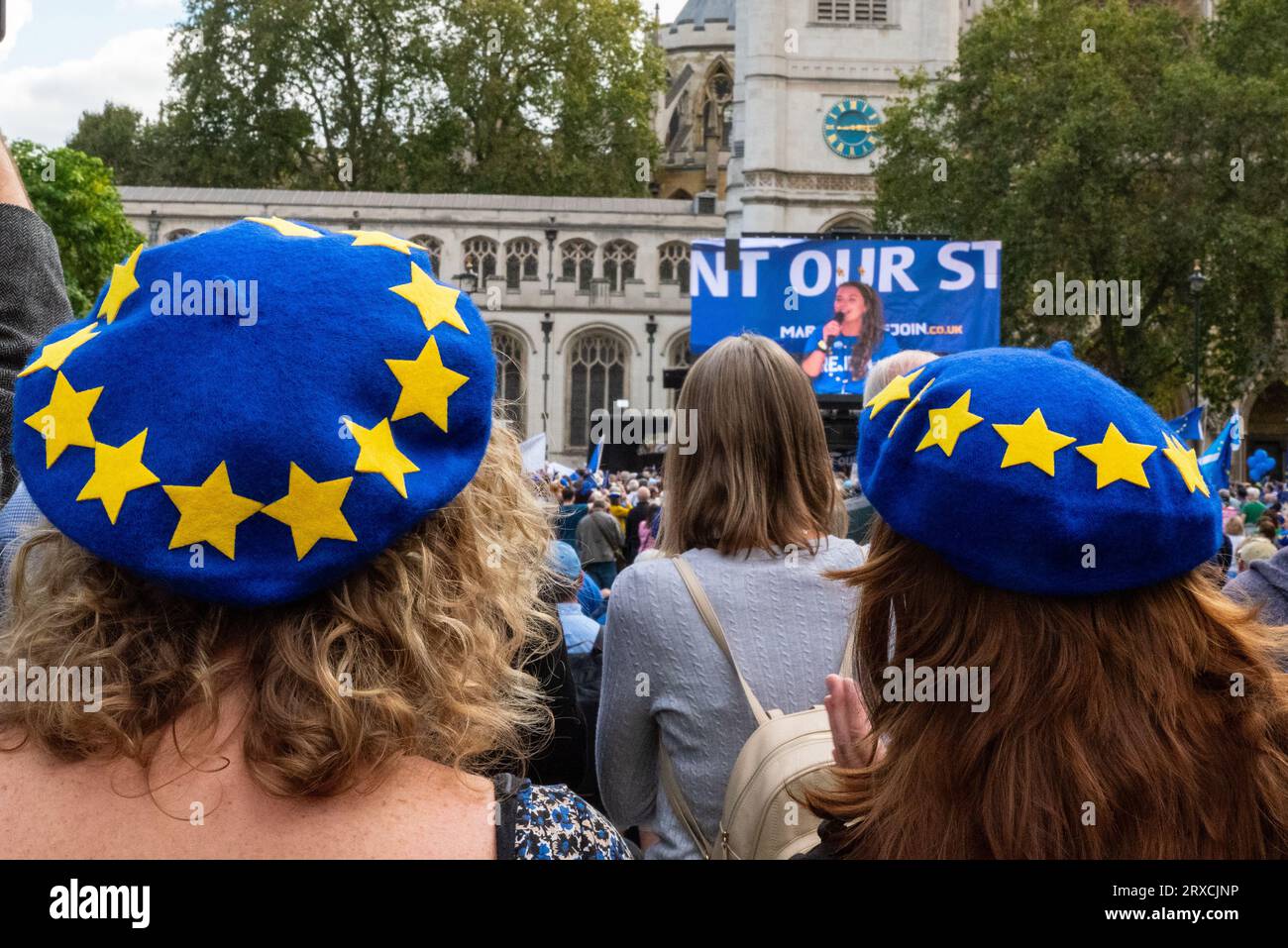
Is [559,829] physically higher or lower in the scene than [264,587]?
lower

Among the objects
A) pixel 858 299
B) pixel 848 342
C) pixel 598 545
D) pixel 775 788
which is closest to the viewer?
pixel 775 788

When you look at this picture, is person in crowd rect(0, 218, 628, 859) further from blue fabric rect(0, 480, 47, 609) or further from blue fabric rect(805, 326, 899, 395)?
blue fabric rect(805, 326, 899, 395)

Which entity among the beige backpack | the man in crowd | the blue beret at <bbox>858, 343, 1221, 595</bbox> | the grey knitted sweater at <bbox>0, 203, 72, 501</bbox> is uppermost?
the grey knitted sweater at <bbox>0, 203, 72, 501</bbox>

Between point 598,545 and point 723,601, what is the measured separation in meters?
7.52

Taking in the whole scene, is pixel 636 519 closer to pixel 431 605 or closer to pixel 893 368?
pixel 893 368

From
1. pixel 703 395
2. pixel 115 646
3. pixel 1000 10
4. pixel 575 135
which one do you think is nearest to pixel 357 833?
pixel 115 646

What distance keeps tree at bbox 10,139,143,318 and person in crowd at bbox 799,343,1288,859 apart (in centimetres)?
2615

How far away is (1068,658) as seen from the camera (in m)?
1.56

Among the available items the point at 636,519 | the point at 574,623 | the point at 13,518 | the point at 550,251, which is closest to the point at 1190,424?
the point at 636,519

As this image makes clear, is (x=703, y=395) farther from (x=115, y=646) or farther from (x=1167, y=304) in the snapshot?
(x=1167, y=304)

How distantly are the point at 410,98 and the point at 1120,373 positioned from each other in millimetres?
27756

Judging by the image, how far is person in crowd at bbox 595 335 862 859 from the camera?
97.5 inches

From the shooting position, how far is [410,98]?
49.1 metres

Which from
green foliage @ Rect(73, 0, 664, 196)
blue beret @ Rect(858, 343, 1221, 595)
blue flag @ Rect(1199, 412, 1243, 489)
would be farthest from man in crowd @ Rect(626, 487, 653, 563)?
green foliage @ Rect(73, 0, 664, 196)
